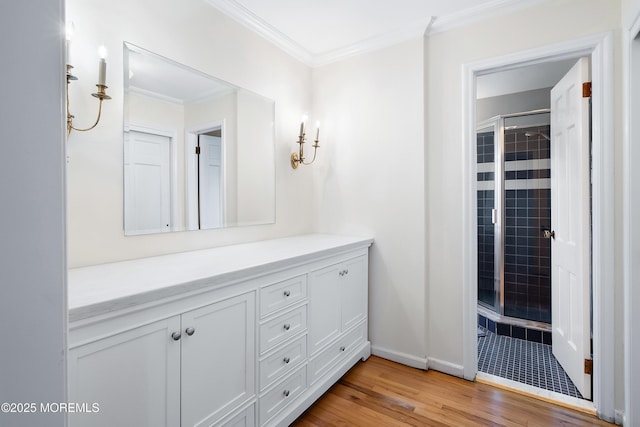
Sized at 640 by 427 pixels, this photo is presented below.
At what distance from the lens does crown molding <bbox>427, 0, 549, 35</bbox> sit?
1973 millimetres

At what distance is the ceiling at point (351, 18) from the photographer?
2.01m

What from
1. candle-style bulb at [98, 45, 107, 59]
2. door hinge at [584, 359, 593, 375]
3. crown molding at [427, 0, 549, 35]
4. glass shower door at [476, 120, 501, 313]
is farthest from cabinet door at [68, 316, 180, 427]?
glass shower door at [476, 120, 501, 313]

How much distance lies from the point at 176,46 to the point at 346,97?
1316 mm

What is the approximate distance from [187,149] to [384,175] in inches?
54.8

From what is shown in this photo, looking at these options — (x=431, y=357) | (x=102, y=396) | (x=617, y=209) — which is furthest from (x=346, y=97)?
(x=102, y=396)

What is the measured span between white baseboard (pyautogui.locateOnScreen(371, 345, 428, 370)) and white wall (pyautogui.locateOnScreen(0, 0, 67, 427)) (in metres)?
2.22

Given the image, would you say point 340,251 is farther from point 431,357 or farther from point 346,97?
point 346,97

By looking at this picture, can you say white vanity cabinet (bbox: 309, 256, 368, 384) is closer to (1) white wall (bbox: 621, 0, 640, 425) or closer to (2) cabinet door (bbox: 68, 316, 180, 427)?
(2) cabinet door (bbox: 68, 316, 180, 427)

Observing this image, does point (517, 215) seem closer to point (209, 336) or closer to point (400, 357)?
point (400, 357)

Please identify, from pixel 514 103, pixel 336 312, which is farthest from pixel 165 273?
pixel 514 103

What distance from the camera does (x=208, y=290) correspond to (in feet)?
4.00

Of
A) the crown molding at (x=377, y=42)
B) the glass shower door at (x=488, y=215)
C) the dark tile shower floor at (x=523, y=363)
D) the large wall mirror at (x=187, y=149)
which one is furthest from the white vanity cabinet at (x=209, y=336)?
the glass shower door at (x=488, y=215)

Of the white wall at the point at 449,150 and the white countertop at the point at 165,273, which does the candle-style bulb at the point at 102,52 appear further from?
the white wall at the point at 449,150

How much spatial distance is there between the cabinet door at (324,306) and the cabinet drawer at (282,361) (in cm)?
9
